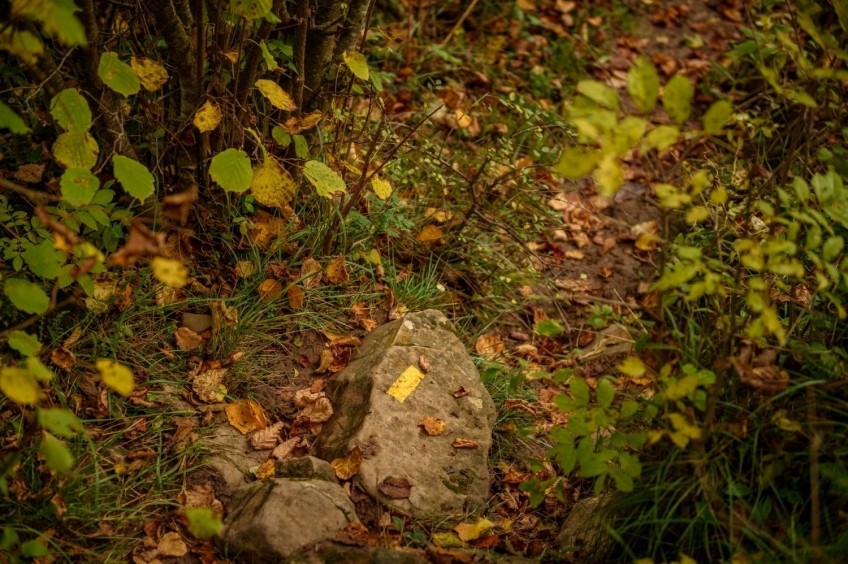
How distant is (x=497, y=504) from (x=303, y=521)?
73 cm

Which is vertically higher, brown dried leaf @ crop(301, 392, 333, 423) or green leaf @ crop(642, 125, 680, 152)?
green leaf @ crop(642, 125, 680, 152)

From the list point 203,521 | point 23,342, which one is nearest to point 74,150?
point 23,342

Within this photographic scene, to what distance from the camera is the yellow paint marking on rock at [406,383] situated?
7.60 ft

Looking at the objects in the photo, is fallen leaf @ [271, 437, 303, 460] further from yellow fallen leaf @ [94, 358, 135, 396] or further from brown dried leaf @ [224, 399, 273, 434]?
yellow fallen leaf @ [94, 358, 135, 396]

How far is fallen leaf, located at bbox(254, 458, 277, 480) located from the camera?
213 cm

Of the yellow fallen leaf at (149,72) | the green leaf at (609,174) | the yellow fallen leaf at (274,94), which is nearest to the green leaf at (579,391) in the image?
the green leaf at (609,174)

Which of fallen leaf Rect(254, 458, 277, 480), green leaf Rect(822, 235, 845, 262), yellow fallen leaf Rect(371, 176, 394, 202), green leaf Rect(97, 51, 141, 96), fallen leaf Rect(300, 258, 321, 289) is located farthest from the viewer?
fallen leaf Rect(300, 258, 321, 289)

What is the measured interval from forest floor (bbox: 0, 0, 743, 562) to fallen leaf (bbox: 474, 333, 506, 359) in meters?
0.01

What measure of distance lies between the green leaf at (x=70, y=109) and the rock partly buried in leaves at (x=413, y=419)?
1.20 metres

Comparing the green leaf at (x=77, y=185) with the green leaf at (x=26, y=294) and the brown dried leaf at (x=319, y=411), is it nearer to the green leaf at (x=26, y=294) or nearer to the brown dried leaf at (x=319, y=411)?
the green leaf at (x=26, y=294)

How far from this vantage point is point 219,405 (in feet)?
7.54

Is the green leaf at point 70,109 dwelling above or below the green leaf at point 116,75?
below

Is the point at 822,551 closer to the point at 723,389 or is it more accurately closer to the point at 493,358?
the point at 723,389

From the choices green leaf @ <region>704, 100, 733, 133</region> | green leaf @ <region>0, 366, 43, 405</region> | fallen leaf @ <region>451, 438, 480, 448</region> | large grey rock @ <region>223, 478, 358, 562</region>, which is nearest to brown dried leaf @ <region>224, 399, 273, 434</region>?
large grey rock @ <region>223, 478, 358, 562</region>
